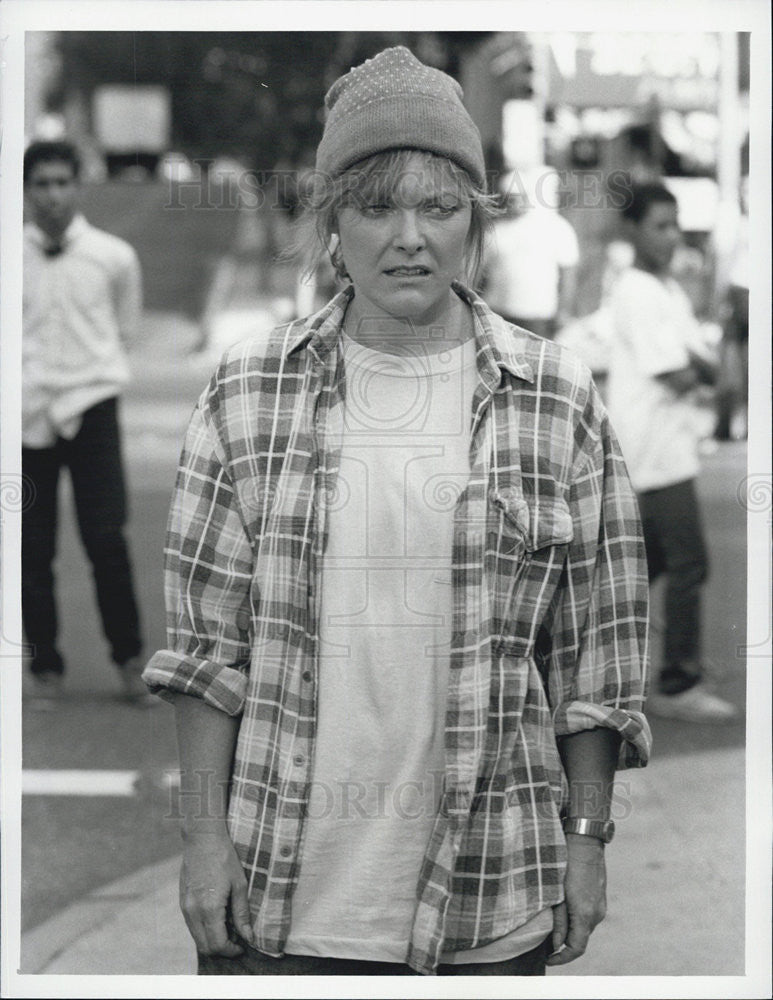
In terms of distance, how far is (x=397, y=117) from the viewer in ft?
7.63

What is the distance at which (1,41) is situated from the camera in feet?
9.39

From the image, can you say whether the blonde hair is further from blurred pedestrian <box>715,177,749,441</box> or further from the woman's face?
blurred pedestrian <box>715,177,749,441</box>

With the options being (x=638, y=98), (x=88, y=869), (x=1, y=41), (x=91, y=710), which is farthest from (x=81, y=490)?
(x=1, y=41)

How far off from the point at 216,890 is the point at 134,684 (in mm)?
3236

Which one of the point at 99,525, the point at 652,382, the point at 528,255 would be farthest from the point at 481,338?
the point at 99,525

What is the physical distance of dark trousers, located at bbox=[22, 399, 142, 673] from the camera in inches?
205

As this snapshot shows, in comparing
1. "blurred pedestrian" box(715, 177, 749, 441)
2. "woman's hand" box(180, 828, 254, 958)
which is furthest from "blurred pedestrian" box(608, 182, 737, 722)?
"woman's hand" box(180, 828, 254, 958)

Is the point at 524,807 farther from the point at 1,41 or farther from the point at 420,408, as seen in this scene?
the point at 1,41

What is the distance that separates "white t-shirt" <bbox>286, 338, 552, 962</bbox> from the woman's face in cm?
17

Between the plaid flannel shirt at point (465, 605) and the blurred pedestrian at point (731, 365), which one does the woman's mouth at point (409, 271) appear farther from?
the blurred pedestrian at point (731, 365)

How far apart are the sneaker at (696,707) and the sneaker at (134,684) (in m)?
1.77

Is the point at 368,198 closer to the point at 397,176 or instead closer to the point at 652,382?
the point at 397,176

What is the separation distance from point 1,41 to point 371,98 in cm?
89

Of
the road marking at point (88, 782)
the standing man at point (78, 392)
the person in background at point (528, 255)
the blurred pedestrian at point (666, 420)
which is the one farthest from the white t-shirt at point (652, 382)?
the road marking at point (88, 782)
